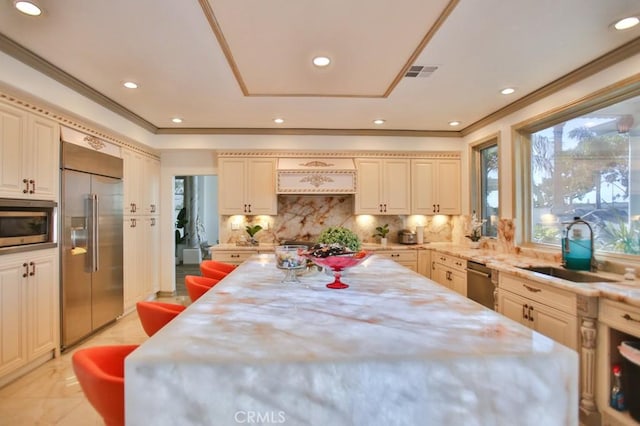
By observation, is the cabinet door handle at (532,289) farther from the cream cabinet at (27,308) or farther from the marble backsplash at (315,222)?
the cream cabinet at (27,308)

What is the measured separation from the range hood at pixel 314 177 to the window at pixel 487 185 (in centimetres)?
181

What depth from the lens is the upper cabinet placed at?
414 centimetres

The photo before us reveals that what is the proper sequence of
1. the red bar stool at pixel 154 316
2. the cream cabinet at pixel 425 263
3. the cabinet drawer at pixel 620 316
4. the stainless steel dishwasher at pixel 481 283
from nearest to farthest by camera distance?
the red bar stool at pixel 154 316 < the cabinet drawer at pixel 620 316 < the stainless steel dishwasher at pixel 481 283 < the cream cabinet at pixel 425 263

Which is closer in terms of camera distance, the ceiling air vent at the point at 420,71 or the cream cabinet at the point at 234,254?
the ceiling air vent at the point at 420,71

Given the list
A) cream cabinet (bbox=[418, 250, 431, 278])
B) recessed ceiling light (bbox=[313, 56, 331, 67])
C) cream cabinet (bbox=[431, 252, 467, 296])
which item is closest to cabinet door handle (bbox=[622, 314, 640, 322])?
cream cabinet (bbox=[431, 252, 467, 296])

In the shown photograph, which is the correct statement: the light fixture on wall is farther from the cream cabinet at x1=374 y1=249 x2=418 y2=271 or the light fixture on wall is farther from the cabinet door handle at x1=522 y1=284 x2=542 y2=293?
the cream cabinet at x1=374 y1=249 x2=418 y2=271

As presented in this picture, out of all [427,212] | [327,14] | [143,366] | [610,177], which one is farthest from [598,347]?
[427,212]

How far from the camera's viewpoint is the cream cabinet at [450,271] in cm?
371

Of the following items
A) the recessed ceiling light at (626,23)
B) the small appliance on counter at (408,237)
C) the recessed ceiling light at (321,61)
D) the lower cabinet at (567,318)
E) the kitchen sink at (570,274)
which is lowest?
the lower cabinet at (567,318)

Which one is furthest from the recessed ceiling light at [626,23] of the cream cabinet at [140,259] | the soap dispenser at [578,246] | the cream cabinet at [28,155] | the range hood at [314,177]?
the cream cabinet at [140,259]

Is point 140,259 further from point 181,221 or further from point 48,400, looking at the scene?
point 181,221

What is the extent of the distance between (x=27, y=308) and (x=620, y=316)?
433cm

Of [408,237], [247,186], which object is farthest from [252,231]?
[408,237]

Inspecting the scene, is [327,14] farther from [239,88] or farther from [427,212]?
[427,212]
